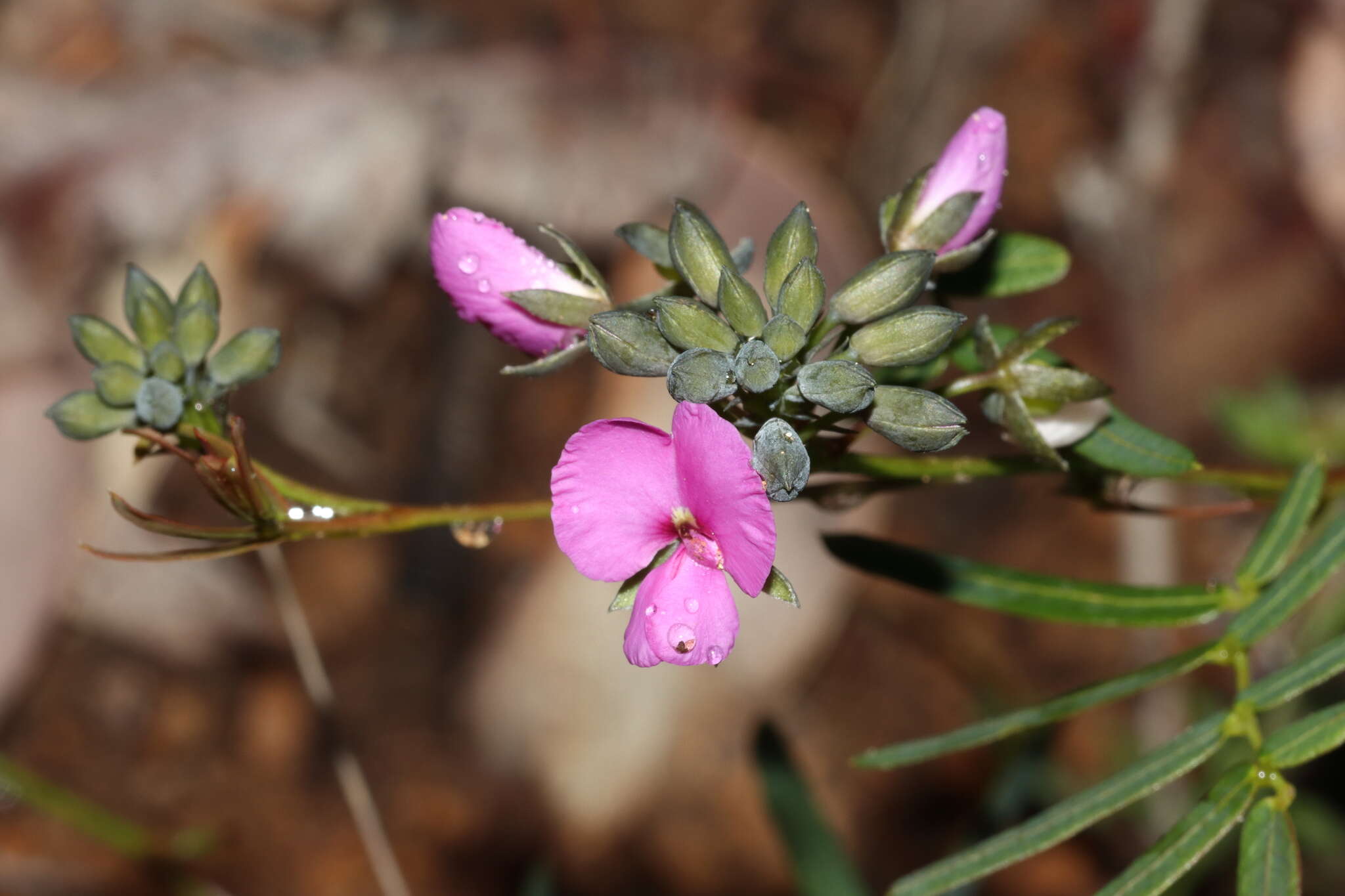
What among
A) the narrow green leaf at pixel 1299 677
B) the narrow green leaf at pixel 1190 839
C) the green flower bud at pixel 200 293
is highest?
the green flower bud at pixel 200 293

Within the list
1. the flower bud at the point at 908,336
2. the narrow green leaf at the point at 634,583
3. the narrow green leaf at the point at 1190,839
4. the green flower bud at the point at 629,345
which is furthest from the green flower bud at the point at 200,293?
the narrow green leaf at the point at 1190,839

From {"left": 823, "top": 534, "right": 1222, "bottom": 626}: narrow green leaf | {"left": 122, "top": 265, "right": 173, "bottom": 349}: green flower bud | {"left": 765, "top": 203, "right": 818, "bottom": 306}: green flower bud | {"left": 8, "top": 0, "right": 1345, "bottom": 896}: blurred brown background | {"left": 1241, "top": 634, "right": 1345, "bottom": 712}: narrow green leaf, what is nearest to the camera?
{"left": 765, "top": 203, "right": 818, "bottom": 306}: green flower bud

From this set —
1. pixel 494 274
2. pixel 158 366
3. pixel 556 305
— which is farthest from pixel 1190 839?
pixel 158 366

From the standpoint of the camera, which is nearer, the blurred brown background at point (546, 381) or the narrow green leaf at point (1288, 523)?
the narrow green leaf at point (1288, 523)

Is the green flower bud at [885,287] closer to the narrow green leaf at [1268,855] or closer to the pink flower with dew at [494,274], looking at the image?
the pink flower with dew at [494,274]

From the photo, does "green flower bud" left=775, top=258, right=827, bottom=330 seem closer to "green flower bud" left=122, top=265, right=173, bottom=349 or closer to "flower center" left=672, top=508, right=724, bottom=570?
"flower center" left=672, top=508, right=724, bottom=570

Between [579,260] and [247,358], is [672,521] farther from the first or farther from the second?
[247,358]

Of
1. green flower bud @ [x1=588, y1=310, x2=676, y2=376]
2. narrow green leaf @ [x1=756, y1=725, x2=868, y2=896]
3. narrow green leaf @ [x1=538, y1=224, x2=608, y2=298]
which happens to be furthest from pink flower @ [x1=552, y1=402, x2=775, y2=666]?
narrow green leaf @ [x1=756, y1=725, x2=868, y2=896]

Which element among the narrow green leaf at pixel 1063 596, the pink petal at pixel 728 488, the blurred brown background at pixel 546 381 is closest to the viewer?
the pink petal at pixel 728 488
